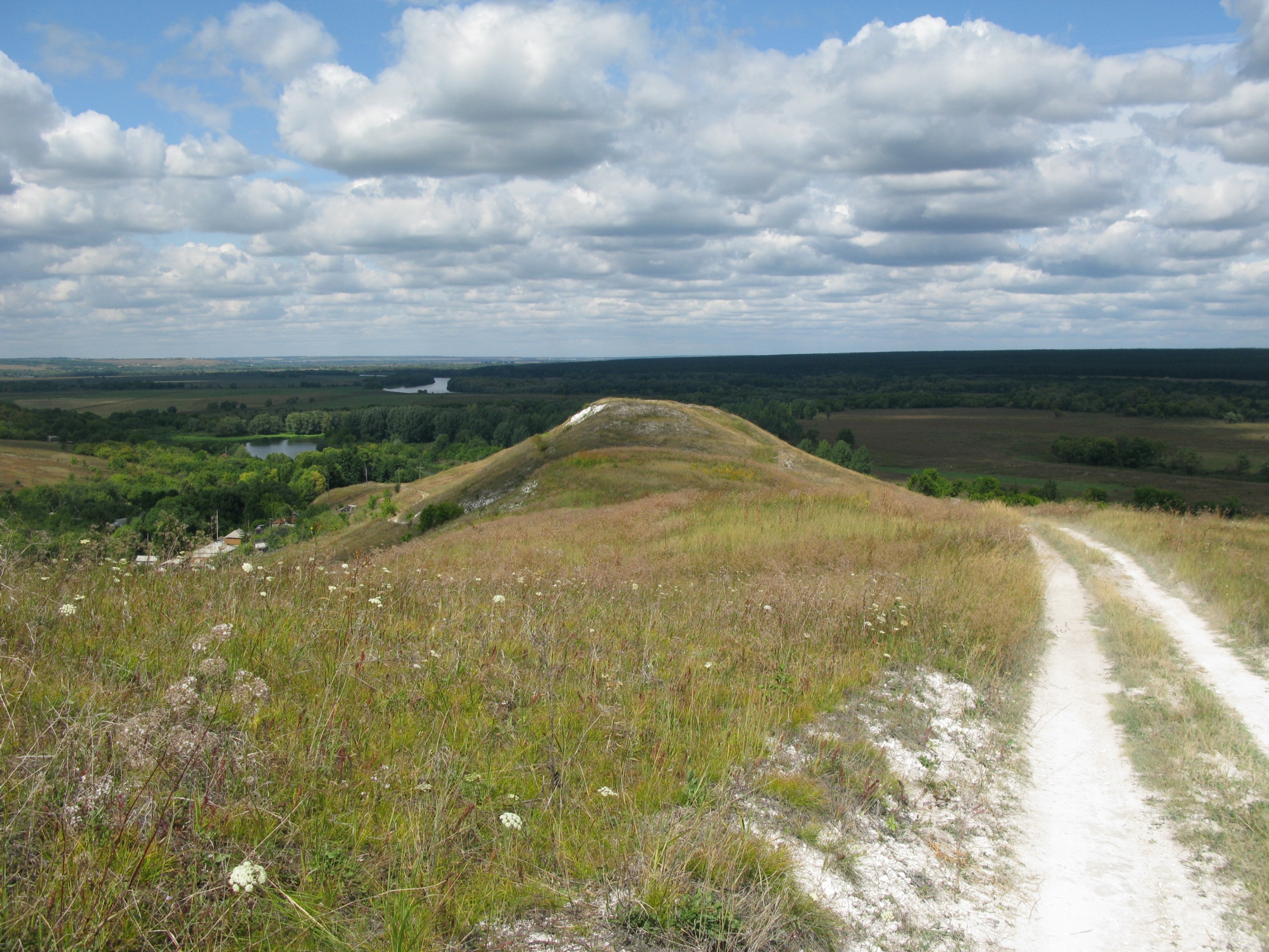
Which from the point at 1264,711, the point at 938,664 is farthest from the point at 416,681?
the point at 1264,711

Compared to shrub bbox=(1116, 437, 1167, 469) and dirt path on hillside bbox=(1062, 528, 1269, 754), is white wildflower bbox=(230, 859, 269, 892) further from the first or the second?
shrub bbox=(1116, 437, 1167, 469)

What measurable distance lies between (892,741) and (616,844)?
9.87ft

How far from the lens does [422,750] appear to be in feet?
12.9

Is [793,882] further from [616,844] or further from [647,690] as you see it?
[647,690]

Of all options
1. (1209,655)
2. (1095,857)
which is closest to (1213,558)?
(1209,655)

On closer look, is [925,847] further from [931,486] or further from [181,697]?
[931,486]

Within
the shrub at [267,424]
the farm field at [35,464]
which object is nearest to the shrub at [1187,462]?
the farm field at [35,464]

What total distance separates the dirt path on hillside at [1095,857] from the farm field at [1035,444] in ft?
243

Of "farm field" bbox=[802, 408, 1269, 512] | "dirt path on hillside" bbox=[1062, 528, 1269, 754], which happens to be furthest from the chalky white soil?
"farm field" bbox=[802, 408, 1269, 512]

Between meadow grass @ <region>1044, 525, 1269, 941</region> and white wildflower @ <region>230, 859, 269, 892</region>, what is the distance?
→ 15.5 ft

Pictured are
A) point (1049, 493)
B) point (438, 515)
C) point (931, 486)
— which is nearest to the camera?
point (438, 515)

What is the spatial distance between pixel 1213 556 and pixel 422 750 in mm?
15757

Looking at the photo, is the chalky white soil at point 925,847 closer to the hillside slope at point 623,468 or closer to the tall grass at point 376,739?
the tall grass at point 376,739

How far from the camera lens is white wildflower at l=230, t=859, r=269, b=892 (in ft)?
8.40
